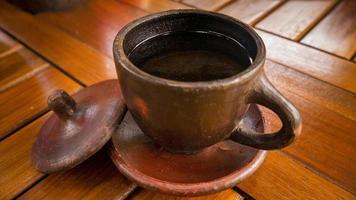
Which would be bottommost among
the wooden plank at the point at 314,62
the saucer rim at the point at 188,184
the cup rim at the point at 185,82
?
the wooden plank at the point at 314,62

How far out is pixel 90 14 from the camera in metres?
0.89

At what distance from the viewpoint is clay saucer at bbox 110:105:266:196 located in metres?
0.41

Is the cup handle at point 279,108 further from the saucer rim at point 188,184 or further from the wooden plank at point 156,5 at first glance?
the wooden plank at point 156,5

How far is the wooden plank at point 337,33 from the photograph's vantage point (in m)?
0.75

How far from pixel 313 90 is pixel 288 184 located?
0.24m

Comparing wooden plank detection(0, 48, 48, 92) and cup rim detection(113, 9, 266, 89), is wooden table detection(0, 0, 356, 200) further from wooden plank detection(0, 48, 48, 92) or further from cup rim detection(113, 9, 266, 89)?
cup rim detection(113, 9, 266, 89)

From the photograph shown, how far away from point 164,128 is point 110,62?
354mm

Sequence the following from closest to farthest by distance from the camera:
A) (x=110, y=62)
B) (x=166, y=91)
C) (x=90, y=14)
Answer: (x=166, y=91) < (x=110, y=62) < (x=90, y=14)

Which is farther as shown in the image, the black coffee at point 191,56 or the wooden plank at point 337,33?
the wooden plank at point 337,33

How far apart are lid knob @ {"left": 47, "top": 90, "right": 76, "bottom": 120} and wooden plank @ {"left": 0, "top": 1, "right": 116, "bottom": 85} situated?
6.7 inches

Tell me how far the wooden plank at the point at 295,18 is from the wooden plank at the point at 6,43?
25.1 inches

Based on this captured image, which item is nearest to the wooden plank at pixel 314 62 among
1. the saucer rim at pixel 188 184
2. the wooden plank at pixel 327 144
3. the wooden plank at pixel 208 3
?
the wooden plank at pixel 327 144

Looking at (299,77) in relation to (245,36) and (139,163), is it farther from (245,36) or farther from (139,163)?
(139,163)

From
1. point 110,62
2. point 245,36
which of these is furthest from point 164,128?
point 110,62
